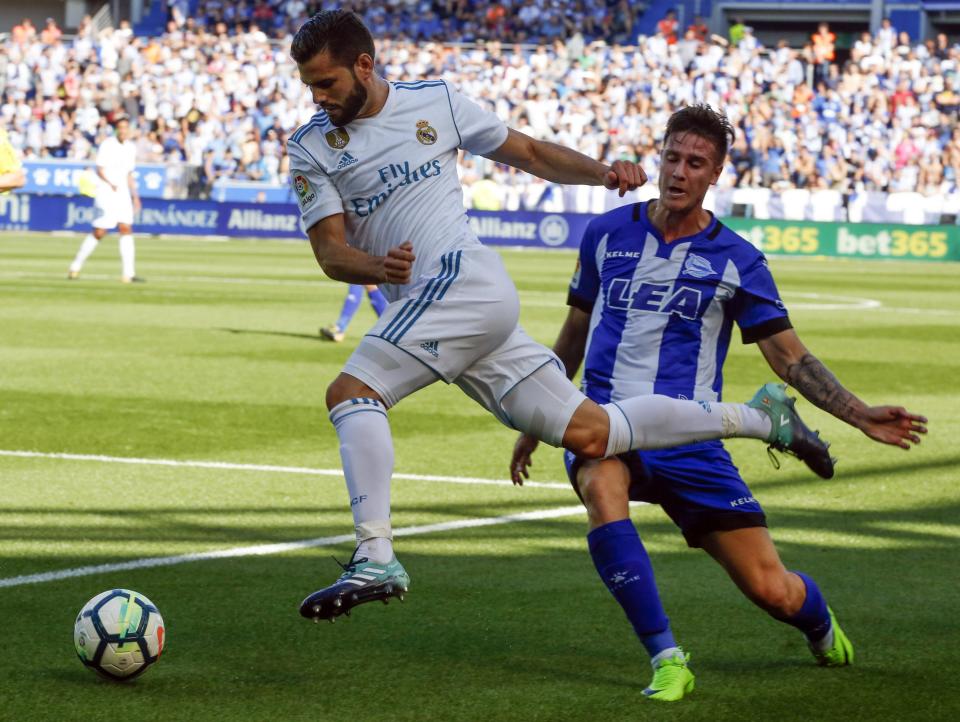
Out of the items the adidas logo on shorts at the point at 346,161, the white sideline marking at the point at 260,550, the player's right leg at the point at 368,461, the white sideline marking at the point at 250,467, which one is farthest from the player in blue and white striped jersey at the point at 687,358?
the white sideline marking at the point at 250,467

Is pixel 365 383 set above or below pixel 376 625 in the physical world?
above

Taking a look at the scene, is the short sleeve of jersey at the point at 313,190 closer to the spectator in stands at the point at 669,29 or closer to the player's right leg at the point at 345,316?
the player's right leg at the point at 345,316

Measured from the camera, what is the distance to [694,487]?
510 centimetres

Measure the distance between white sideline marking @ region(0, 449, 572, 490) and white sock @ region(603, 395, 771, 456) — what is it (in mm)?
3496

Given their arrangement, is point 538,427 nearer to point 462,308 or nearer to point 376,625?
point 462,308

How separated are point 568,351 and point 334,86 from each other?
1.20 m

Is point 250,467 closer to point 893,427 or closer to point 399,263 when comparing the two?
point 399,263

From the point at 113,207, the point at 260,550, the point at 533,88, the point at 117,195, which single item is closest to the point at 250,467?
the point at 260,550

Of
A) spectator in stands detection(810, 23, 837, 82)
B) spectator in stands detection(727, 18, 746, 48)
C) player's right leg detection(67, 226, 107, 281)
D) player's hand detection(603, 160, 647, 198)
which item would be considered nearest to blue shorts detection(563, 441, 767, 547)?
player's hand detection(603, 160, 647, 198)

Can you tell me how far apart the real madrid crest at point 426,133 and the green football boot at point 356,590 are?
4.66 feet

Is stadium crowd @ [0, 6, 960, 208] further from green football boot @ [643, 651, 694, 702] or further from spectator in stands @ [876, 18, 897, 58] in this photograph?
green football boot @ [643, 651, 694, 702]

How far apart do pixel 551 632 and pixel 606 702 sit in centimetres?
88

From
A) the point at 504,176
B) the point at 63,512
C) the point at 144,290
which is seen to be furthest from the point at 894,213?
the point at 63,512

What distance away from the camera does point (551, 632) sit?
5477mm
